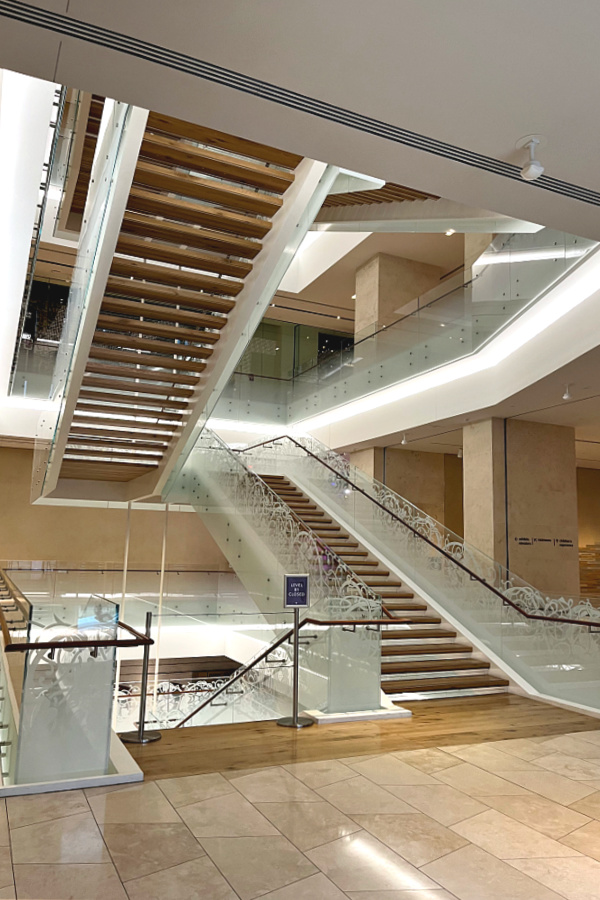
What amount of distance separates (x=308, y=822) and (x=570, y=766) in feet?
7.85

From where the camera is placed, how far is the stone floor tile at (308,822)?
3.70m

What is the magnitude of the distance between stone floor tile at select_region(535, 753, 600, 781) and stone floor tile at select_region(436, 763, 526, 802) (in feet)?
1.75

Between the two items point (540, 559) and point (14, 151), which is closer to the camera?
point (14, 151)

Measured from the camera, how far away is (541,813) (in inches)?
165

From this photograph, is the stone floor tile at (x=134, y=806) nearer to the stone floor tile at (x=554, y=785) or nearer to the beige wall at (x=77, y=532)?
the stone floor tile at (x=554, y=785)

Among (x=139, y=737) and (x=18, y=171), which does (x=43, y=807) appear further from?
(x=18, y=171)

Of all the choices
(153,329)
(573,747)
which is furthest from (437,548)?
(153,329)

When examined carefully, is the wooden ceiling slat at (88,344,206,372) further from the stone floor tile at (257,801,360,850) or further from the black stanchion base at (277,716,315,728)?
the stone floor tile at (257,801,360,850)

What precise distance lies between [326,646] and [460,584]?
3.81 metres

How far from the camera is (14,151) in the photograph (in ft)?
34.0

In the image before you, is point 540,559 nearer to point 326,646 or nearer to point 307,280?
point 326,646

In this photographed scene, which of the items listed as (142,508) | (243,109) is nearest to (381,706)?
(243,109)

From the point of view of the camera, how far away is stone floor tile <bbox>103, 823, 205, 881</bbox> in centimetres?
332

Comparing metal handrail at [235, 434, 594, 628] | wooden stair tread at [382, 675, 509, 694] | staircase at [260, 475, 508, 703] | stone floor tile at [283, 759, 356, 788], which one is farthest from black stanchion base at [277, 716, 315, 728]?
metal handrail at [235, 434, 594, 628]
